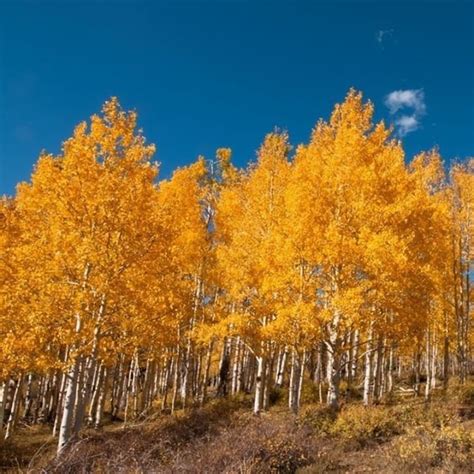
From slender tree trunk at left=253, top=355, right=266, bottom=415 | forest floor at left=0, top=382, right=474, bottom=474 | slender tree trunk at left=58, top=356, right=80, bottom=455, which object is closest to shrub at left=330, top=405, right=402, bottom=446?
forest floor at left=0, top=382, right=474, bottom=474

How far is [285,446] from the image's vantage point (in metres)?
9.46

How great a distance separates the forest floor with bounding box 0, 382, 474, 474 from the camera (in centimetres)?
831

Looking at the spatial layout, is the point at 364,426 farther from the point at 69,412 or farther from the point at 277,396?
the point at 277,396

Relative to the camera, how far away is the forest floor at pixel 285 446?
8312mm

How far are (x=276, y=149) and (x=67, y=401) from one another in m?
11.9

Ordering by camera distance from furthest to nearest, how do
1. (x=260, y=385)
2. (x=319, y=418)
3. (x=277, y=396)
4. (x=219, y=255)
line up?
(x=277, y=396) < (x=260, y=385) < (x=219, y=255) < (x=319, y=418)

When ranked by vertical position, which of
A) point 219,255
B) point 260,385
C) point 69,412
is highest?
point 219,255

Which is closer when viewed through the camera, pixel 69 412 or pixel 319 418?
pixel 69 412

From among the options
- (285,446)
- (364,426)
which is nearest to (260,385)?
(364,426)

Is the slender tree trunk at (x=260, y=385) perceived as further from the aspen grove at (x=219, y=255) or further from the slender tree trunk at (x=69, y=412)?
the slender tree trunk at (x=69, y=412)

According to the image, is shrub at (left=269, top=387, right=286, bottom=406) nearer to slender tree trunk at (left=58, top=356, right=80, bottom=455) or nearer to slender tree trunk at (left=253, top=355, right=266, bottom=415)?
slender tree trunk at (left=253, top=355, right=266, bottom=415)

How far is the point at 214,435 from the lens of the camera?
11102 mm

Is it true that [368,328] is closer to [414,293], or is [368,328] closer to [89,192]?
[414,293]

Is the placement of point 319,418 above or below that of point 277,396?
above
